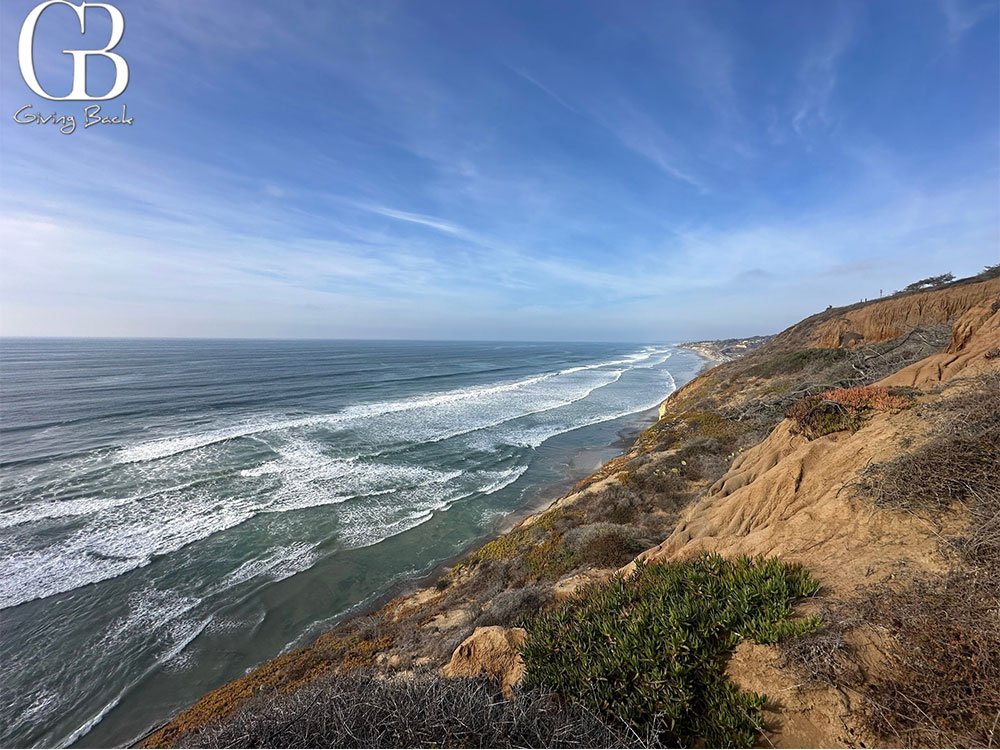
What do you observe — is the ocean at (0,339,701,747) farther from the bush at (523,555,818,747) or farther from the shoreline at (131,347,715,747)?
the bush at (523,555,818,747)

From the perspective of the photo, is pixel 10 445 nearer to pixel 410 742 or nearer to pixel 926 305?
pixel 410 742

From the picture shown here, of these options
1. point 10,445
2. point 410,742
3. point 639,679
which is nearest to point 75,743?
point 410,742

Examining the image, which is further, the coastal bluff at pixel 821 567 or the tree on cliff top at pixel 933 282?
the tree on cliff top at pixel 933 282

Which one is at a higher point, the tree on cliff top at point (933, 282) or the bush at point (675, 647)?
the tree on cliff top at point (933, 282)

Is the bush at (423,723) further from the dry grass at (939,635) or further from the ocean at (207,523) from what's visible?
the ocean at (207,523)

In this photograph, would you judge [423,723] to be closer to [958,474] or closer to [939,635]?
[939,635]

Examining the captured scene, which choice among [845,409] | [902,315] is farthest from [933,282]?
[845,409]

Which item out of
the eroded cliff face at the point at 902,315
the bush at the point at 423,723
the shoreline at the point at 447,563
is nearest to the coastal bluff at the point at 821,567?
the shoreline at the point at 447,563
